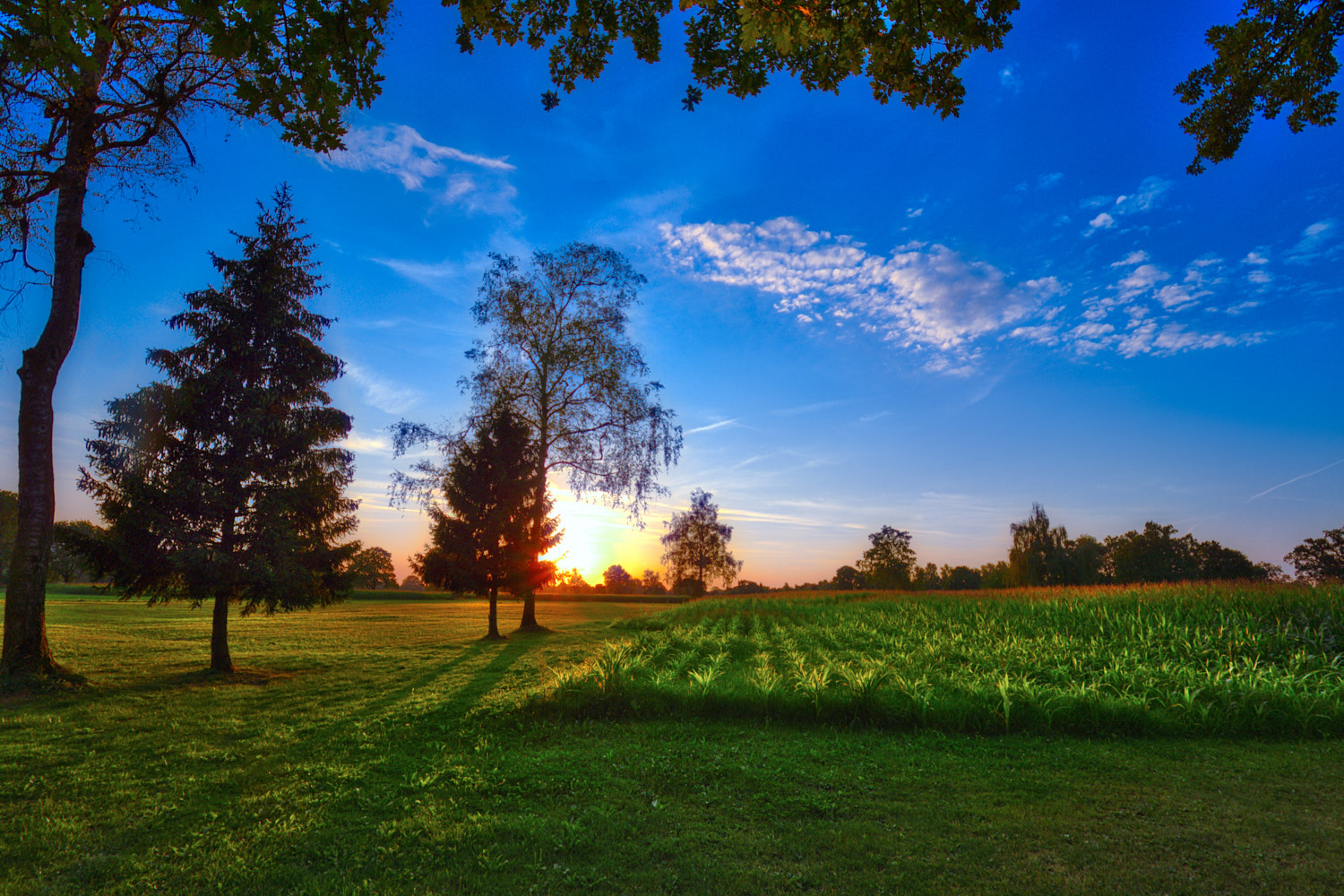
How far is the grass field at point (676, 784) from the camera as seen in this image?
12.2 feet

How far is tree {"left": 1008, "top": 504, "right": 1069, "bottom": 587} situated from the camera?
45781 millimetres

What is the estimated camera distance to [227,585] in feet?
35.5

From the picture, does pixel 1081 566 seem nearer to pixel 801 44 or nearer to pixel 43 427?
pixel 801 44

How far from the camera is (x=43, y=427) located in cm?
984

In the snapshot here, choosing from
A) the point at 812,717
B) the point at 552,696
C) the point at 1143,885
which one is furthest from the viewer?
the point at 552,696

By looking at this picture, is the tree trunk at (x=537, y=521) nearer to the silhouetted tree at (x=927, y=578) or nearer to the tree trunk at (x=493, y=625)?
the tree trunk at (x=493, y=625)

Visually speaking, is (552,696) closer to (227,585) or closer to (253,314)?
(227,585)

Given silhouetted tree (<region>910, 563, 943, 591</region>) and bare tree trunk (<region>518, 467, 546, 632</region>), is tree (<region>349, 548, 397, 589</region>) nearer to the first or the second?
bare tree trunk (<region>518, 467, 546, 632</region>)

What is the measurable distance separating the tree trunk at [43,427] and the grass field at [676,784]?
4.11ft

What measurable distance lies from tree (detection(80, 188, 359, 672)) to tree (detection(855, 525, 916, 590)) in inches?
2001

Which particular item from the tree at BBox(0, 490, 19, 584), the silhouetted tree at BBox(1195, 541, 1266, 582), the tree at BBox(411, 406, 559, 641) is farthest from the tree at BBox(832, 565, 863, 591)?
the tree at BBox(0, 490, 19, 584)

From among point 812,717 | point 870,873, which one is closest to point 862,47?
point 870,873

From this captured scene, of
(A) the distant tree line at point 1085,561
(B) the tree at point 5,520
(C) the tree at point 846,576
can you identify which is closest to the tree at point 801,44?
(A) the distant tree line at point 1085,561

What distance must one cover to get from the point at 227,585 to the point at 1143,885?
13941 millimetres
